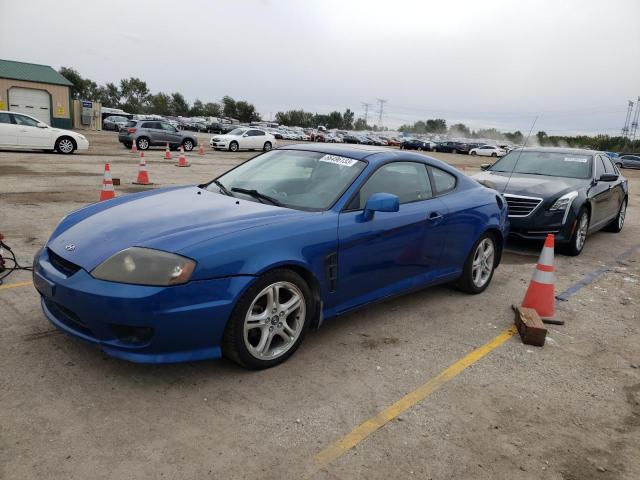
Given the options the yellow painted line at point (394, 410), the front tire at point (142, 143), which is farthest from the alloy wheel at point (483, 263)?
the front tire at point (142, 143)

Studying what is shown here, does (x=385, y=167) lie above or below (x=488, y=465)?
above

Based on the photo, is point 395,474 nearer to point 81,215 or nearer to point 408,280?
point 408,280

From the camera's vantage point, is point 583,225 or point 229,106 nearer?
point 583,225

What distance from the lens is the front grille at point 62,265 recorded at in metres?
3.17

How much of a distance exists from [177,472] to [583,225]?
7.00 meters

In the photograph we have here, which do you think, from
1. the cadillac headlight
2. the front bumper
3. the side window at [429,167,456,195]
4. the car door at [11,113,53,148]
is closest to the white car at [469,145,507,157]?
the car door at [11,113,53,148]

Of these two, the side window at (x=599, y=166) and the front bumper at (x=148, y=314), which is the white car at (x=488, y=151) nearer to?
the side window at (x=599, y=166)

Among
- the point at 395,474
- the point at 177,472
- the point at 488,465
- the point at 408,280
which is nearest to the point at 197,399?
the point at 177,472

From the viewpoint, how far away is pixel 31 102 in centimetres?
3609

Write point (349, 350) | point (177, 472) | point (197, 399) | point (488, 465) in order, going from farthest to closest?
point (349, 350) → point (197, 399) → point (488, 465) → point (177, 472)

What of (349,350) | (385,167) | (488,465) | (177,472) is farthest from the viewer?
(385,167)

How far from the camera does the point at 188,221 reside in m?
3.44

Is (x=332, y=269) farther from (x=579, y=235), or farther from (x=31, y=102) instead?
(x=31, y=102)

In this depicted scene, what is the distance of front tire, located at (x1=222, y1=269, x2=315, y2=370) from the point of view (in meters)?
3.21
